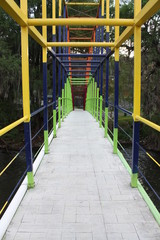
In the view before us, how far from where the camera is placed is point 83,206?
7.60ft

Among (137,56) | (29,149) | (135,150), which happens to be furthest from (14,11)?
(135,150)

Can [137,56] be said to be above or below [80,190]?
above

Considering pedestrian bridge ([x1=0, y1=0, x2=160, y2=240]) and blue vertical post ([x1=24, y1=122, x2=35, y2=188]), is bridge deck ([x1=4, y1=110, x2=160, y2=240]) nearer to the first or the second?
pedestrian bridge ([x1=0, y1=0, x2=160, y2=240])

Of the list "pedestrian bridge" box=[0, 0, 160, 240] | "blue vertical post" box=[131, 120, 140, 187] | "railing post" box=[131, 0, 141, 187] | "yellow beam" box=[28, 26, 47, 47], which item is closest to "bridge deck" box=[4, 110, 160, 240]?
"pedestrian bridge" box=[0, 0, 160, 240]

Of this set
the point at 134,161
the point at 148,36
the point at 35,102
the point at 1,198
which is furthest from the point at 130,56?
the point at 134,161

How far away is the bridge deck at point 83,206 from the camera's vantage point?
191 cm

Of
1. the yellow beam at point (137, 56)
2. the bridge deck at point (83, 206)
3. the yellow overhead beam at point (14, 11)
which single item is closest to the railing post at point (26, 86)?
the yellow overhead beam at point (14, 11)

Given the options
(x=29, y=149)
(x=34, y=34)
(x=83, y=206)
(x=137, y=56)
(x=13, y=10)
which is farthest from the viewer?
(x=34, y=34)

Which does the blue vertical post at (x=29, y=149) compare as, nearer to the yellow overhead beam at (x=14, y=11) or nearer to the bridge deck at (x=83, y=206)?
the bridge deck at (x=83, y=206)

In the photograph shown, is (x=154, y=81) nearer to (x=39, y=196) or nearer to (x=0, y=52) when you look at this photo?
(x=0, y=52)

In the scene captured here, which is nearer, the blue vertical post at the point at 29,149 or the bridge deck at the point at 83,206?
the bridge deck at the point at 83,206

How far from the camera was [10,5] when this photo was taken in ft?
6.30

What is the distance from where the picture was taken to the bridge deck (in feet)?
6.28

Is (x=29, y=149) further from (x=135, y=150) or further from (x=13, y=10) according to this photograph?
(x=13, y=10)
